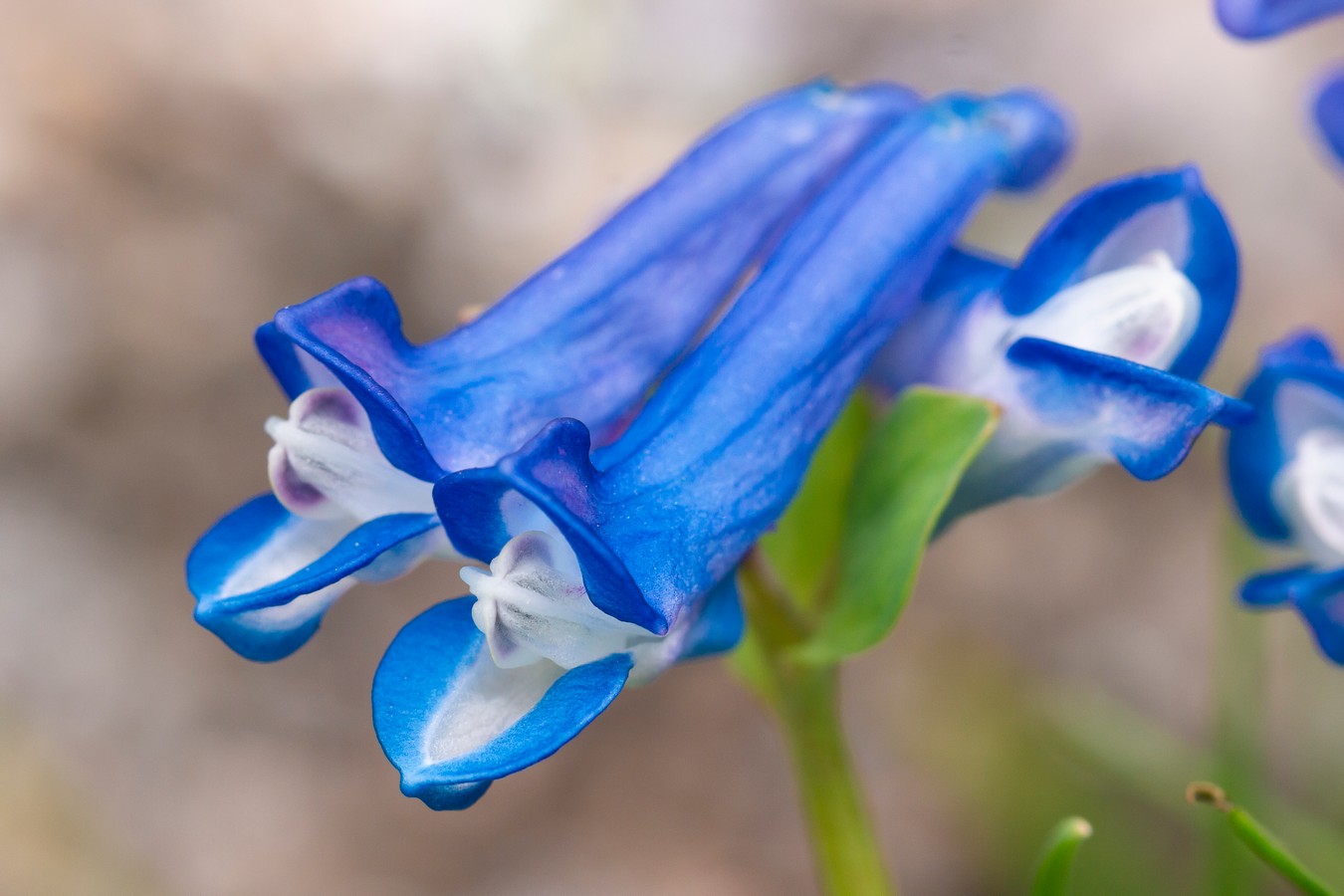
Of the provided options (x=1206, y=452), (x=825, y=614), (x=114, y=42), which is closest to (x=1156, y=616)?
(x=1206, y=452)

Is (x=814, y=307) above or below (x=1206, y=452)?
above

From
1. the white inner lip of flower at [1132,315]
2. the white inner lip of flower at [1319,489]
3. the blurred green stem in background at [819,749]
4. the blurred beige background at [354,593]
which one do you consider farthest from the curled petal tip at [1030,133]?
the blurred beige background at [354,593]

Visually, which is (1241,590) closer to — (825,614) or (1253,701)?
(825,614)

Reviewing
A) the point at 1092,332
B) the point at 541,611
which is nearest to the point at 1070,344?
the point at 1092,332

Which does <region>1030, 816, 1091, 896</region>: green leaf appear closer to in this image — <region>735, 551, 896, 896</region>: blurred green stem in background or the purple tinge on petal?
<region>735, 551, 896, 896</region>: blurred green stem in background

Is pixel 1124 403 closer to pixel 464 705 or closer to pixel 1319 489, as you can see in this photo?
pixel 1319 489

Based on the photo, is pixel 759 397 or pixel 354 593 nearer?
pixel 759 397
